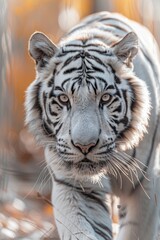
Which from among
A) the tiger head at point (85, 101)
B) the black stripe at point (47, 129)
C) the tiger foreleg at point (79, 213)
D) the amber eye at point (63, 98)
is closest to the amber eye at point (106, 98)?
the tiger head at point (85, 101)

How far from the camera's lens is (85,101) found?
3492mm

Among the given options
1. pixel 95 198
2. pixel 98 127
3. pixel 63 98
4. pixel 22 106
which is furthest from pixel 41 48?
pixel 22 106

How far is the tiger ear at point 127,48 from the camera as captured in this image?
3.70m

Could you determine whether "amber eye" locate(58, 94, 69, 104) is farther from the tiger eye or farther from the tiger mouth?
the tiger mouth

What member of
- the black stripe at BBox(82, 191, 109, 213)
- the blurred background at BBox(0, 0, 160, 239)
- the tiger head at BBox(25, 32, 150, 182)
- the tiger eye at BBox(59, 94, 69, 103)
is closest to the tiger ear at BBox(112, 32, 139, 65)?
the tiger head at BBox(25, 32, 150, 182)

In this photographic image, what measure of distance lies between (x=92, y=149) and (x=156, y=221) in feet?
2.17

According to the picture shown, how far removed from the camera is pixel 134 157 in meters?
3.82

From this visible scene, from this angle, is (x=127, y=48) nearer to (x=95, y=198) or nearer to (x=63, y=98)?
(x=63, y=98)

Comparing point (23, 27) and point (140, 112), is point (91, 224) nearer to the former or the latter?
point (140, 112)

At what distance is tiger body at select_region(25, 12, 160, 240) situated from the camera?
3523mm

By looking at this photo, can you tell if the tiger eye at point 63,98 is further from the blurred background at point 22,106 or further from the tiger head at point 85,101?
the blurred background at point 22,106

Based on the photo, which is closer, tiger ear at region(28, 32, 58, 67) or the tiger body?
the tiger body

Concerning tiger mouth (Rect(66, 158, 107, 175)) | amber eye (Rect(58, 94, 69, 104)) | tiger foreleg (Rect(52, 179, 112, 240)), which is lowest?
tiger foreleg (Rect(52, 179, 112, 240))

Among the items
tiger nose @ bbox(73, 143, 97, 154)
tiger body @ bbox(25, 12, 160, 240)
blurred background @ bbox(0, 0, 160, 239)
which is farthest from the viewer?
tiger body @ bbox(25, 12, 160, 240)
